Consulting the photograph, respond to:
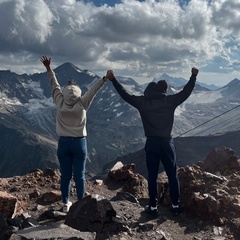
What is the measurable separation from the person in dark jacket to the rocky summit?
2.53ft

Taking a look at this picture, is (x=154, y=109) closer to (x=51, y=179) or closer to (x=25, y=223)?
(x=25, y=223)

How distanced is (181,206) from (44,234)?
455 centimetres

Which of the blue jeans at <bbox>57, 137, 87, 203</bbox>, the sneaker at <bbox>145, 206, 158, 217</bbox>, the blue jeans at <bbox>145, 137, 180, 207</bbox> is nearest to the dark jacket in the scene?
the blue jeans at <bbox>145, 137, 180, 207</bbox>

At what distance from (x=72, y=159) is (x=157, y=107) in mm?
2708

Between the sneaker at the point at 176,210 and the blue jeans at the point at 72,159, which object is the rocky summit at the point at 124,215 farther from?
the blue jeans at the point at 72,159

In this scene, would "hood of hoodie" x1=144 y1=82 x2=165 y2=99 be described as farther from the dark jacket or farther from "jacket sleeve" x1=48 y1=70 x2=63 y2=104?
"jacket sleeve" x1=48 y1=70 x2=63 y2=104

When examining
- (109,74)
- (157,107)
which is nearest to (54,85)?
(109,74)

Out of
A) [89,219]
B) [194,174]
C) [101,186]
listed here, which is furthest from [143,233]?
[101,186]

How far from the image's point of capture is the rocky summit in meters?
7.84

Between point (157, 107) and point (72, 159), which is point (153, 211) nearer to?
point (72, 159)

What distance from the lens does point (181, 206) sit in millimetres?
10227

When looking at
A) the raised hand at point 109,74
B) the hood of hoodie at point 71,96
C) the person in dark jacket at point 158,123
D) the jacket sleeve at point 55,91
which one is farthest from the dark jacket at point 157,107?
the jacket sleeve at point 55,91

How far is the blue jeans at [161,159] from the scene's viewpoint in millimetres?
9148

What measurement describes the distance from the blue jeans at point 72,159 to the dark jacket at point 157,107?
1.77 m
